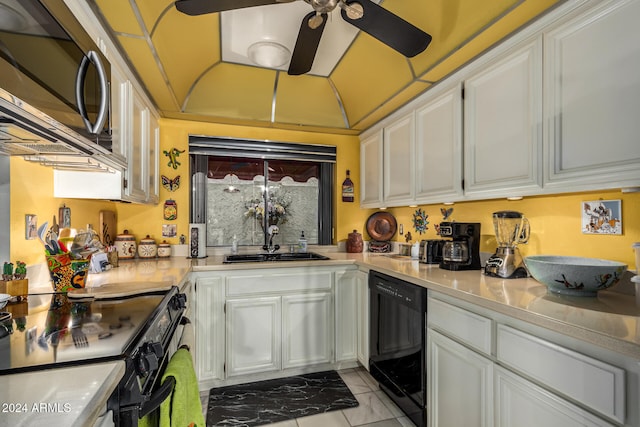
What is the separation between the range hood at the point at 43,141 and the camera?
2.47 ft

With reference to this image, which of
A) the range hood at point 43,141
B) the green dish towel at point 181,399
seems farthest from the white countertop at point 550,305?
the range hood at point 43,141

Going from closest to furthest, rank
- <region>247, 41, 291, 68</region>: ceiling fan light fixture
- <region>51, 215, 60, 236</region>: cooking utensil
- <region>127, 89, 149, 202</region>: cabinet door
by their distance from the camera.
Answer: <region>51, 215, 60, 236</region>: cooking utensil
<region>127, 89, 149, 202</region>: cabinet door
<region>247, 41, 291, 68</region>: ceiling fan light fixture

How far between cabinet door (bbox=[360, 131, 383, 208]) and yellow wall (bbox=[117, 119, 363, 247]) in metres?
0.19

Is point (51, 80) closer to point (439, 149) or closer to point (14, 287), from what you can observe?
point (14, 287)

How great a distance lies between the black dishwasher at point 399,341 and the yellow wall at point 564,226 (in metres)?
0.69

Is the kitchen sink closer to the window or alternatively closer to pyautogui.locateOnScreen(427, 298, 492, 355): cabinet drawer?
the window

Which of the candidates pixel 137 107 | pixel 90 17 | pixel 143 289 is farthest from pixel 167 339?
pixel 137 107

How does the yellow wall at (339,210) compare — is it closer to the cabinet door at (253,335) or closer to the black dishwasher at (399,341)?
the black dishwasher at (399,341)

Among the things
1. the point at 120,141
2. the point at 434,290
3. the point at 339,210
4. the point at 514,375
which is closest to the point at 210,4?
the point at 120,141

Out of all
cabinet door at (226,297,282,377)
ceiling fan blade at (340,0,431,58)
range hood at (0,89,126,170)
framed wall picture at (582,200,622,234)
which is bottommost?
cabinet door at (226,297,282,377)

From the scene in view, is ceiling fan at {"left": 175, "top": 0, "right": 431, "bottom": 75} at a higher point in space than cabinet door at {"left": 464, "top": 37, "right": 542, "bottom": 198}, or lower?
higher

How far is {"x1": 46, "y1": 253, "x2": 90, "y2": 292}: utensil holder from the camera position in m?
1.29

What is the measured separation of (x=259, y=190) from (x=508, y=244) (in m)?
2.18

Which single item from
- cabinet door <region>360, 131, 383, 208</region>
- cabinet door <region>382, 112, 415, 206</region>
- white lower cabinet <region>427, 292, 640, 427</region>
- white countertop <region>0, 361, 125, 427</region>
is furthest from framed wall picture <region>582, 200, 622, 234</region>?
white countertop <region>0, 361, 125, 427</region>
